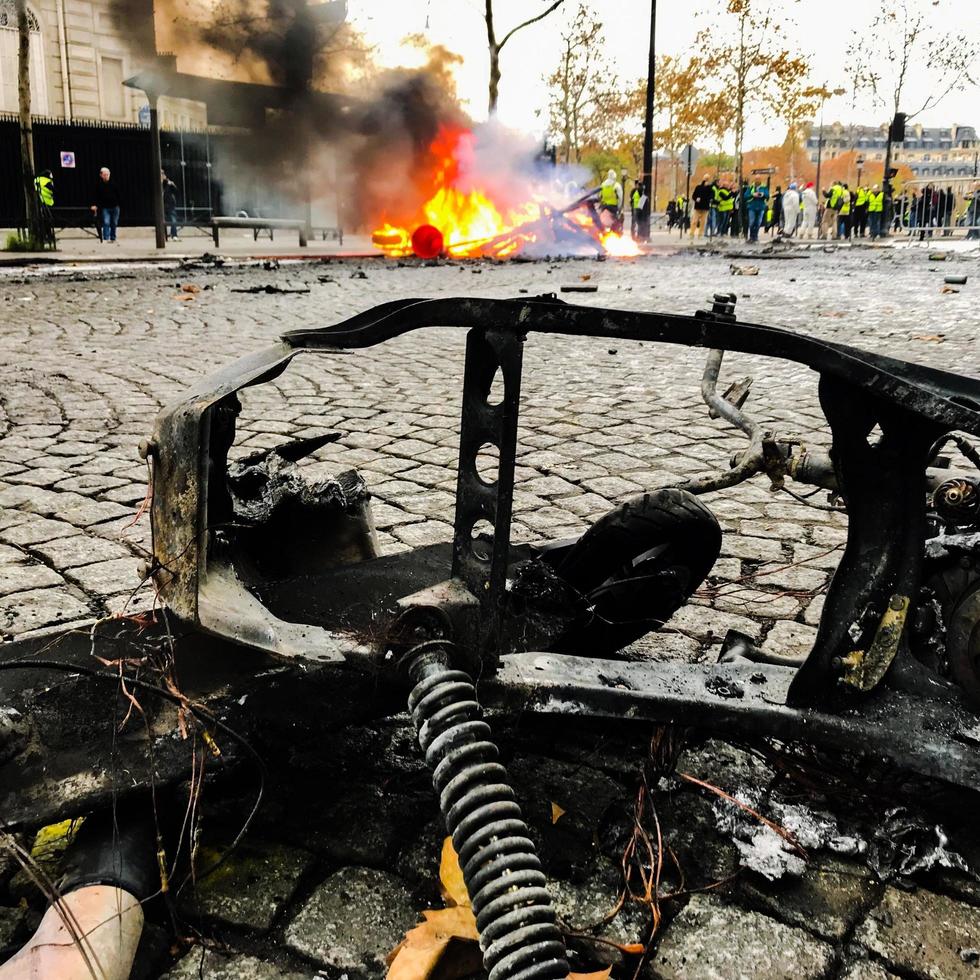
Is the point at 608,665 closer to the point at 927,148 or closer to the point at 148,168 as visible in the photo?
the point at 148,168

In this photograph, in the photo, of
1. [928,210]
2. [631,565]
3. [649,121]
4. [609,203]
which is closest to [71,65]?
[649,121]

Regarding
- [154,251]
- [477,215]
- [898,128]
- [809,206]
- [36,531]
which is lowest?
[36,531]

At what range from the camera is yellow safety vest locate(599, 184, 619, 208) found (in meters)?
27.9

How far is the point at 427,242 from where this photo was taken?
2222cm

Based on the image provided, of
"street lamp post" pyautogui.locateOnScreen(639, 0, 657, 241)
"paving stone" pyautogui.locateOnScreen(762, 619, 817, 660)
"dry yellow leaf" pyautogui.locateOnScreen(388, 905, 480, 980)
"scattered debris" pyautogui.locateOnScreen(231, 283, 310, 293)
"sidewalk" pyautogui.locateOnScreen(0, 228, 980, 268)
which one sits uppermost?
"street lamp post" pyautogui.locateOnScreen(639, 0, 657, 241)

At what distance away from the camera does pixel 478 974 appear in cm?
169

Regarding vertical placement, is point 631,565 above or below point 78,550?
above

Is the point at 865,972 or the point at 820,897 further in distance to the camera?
the point at 820,897

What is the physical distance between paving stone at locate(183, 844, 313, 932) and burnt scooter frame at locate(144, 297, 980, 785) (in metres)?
0.45

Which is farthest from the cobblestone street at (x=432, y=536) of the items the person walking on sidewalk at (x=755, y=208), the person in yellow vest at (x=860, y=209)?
the person in yellow vest at (x=860, y=209)

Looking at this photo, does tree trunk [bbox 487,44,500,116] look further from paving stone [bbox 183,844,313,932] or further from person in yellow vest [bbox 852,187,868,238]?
paving stone [bbox 183,844,313,932]

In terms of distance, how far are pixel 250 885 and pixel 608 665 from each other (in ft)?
2.79

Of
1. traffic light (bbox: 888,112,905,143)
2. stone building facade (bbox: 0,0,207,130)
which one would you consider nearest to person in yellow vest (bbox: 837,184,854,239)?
traffic light (bbox: 888,112,905,143)

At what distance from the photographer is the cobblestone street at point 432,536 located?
1782 millimetres
